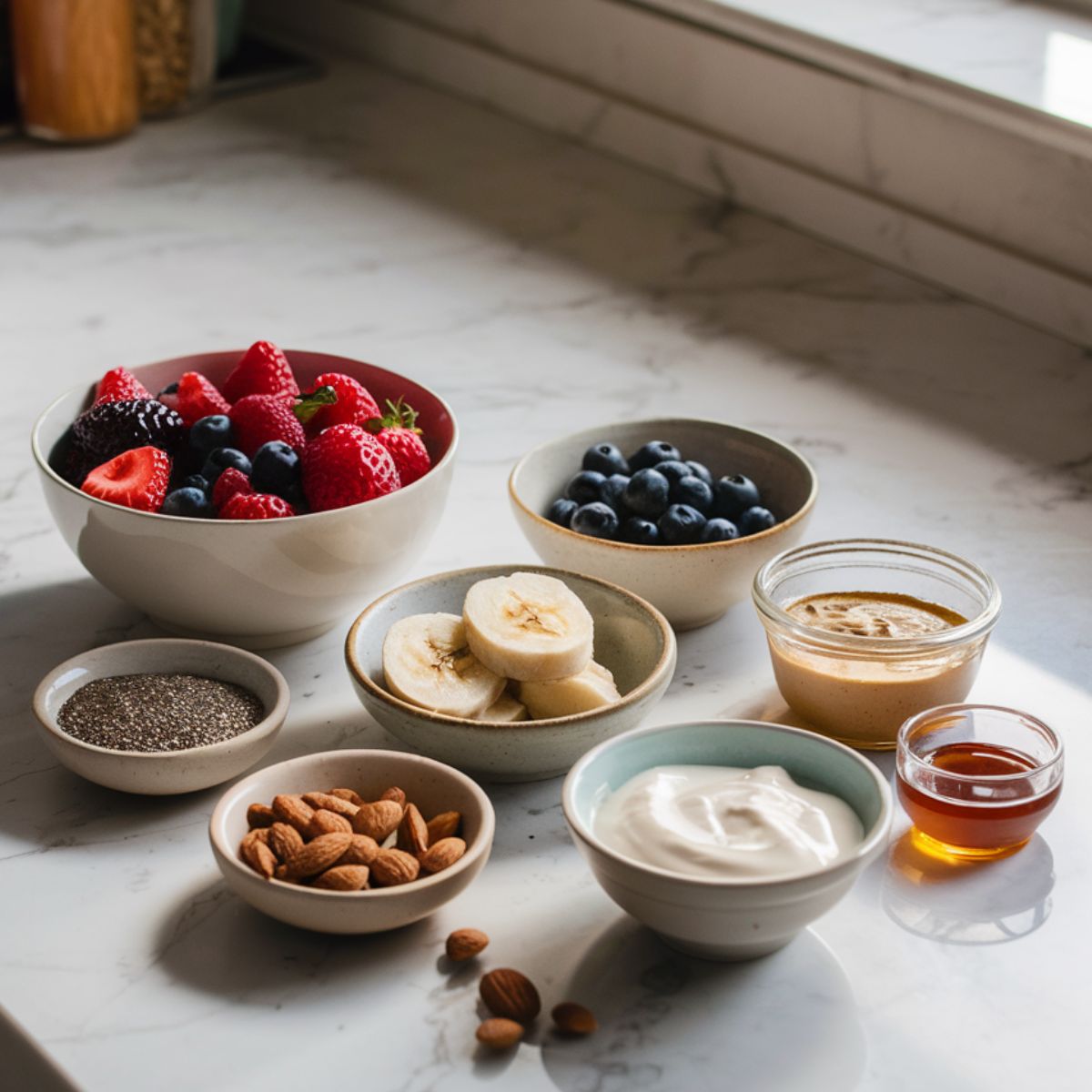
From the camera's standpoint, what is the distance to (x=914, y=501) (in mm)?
1428

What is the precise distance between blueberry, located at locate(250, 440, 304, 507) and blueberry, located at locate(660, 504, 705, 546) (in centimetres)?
27

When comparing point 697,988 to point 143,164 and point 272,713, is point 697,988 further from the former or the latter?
point 143,164

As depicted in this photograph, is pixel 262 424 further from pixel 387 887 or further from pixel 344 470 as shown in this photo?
pixel 387 887

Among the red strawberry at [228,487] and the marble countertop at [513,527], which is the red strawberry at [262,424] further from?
the marble countertop at [513,527]

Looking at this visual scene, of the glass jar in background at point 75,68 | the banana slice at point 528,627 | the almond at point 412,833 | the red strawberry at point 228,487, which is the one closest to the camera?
the almond at point 412,833

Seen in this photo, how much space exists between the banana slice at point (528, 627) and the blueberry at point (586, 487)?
0.14m

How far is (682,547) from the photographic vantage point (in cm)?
116

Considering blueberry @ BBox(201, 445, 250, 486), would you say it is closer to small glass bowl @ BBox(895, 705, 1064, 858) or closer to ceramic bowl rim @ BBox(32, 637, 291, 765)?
ceramic bowl rim @ BBox(32, 637, 291, 765)

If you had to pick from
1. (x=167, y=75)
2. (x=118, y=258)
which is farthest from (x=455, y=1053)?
(x=167, y=75)

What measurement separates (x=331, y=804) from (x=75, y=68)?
159 cm

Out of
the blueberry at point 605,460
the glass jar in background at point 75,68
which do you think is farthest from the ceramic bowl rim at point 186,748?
the glass jar in background at point 75,68

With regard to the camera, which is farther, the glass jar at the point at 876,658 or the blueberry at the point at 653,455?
the blueberry at the point at 653,455

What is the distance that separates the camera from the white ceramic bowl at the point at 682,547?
116 centimetres

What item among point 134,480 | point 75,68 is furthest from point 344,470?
point 75,68
